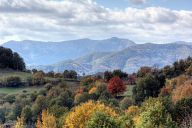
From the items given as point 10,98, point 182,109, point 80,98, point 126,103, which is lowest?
point 10,98

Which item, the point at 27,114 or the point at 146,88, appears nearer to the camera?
the point at 27,114

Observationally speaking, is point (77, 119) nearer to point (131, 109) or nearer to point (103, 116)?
→ point (103, 116)

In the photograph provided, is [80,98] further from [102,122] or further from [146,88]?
[102,122]

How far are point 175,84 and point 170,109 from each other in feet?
230

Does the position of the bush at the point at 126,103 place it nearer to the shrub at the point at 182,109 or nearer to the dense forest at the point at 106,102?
the dense forest at the point at 106,102

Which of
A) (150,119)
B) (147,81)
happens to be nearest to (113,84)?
(147,81)

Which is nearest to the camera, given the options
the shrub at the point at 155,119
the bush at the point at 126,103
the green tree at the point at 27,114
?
the shrub at the point at 155,119

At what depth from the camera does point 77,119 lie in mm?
85875

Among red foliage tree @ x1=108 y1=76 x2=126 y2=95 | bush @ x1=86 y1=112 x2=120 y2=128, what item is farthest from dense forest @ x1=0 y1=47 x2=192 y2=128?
bush @ x1=86 y1=112 x2=120 y2=128

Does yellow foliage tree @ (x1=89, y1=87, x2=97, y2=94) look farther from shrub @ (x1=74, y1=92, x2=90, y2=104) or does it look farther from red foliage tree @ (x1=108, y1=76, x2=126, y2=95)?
shrub @ (x1=74, y1=92, x2=90, y2=104)

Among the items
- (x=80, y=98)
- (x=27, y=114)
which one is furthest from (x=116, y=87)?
(x=27, y=114)

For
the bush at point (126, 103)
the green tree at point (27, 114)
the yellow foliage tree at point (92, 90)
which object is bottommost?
the green tree at point (27, 114)

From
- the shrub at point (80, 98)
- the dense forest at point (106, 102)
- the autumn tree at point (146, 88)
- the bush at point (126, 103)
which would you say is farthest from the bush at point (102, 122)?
the autumn tree at point (146, 88)

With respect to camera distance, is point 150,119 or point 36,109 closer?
point 150,119
